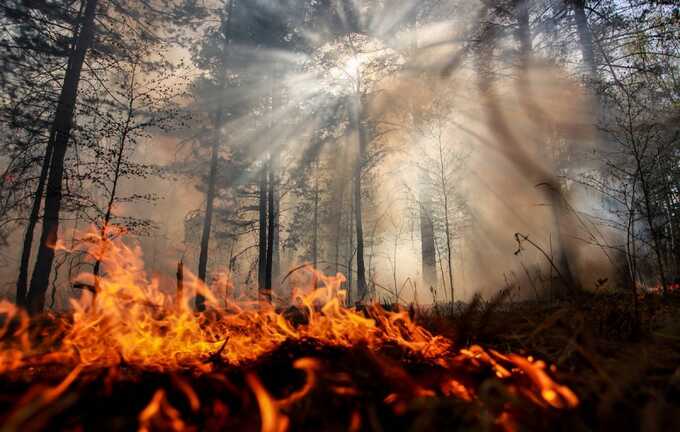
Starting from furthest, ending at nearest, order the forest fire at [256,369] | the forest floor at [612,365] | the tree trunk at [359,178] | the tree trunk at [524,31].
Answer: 1. the tree trunk at [359,178]
2. the tree trunk at [524,31]
3. the forest fire at [256,369]
4. the forest floor at [612,365]

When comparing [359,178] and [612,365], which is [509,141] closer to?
[359,178]

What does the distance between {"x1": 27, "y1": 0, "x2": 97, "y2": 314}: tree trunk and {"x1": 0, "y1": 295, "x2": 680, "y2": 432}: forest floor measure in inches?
358

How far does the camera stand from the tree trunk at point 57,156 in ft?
29.1

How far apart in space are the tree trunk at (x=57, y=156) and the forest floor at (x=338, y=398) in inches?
358

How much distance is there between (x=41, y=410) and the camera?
1047mm

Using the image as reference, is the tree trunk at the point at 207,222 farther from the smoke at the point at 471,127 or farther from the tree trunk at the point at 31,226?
the tree trunk at the point at 31,226

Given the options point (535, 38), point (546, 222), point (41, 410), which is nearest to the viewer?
point (41, 410)

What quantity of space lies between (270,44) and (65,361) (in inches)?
650

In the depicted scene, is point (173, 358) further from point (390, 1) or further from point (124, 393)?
point (390, 1)

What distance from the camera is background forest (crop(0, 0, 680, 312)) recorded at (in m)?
9.41

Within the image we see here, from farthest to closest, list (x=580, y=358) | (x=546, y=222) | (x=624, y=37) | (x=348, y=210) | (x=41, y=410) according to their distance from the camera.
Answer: (x=348, y=210) → (x=546, y=222) → (x=624, y=37) → (x=580, y=358) → (x=41, y=410)

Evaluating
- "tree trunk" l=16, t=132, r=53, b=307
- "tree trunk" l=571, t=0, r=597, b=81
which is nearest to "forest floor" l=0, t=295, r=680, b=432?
"tree trunk" l=16, t=132, r=53, b=307

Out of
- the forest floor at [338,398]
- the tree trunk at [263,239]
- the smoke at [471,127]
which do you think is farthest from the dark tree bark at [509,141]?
the tree trunk at [263,239]

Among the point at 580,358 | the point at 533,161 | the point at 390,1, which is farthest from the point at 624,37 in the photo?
the point at 580,358
